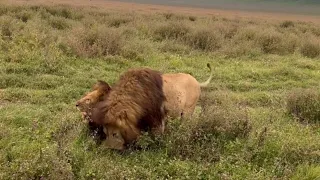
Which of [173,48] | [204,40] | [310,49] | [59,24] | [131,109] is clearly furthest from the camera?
[59,24]

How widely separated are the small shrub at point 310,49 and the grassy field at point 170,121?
1.82 m

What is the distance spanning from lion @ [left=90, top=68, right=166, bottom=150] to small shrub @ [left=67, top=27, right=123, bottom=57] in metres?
6.21

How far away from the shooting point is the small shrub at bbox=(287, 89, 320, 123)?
721cm

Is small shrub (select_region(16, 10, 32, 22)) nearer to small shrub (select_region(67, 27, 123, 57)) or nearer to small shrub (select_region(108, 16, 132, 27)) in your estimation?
small shrub (select_region(108, 16, 132, 27))

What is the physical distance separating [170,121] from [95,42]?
7.05 metres

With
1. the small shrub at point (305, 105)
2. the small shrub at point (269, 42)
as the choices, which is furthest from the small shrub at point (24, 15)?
the small shrub at point (305, 105)

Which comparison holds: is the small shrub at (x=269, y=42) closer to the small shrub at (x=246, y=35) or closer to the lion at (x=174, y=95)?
the small shrub at (x=246, y=35)

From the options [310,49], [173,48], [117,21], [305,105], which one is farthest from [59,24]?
[305,105]

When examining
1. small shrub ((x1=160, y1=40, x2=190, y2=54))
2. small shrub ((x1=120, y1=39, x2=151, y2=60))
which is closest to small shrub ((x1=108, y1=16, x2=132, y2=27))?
small shrub ((x1=160, y1=40, x2=190, y2=54))

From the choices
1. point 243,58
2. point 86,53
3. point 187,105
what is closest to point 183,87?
point 187,105

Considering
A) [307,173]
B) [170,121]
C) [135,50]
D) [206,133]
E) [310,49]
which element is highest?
[170,121]

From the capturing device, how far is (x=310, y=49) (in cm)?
1612

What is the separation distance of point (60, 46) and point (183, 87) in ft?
21.3

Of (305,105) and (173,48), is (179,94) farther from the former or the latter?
(173,48)
